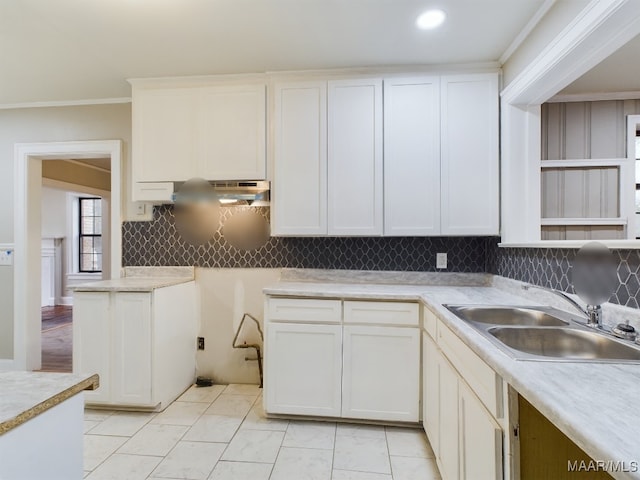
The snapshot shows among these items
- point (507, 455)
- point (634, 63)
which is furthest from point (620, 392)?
point (634, 63)

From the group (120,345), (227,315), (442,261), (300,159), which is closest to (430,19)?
(300,159)

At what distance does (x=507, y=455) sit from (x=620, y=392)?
0.38 m

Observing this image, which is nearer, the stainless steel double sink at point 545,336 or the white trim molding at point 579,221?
the stainless steel double sink at point 545,336

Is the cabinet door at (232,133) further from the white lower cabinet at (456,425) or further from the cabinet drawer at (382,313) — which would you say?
the white lower cabinet at (456,425)

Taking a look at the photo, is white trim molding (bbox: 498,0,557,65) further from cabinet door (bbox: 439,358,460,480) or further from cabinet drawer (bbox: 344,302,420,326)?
cabinet door (bbox: 439,358,460,480)

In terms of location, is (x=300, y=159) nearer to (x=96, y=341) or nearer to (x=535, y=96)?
(x=535, y=96)

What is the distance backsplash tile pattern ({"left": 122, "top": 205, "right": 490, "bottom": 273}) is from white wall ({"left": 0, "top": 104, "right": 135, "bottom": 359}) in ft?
1.01

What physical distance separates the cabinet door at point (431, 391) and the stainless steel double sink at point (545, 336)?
1.09 feet

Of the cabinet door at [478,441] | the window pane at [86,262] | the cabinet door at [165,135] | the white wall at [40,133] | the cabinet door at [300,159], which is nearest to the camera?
the cabinet door at [478,441]

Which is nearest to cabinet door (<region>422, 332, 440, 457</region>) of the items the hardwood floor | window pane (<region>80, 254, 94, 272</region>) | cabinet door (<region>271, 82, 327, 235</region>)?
cabinet door (<region>271, 82, 327, 235</region>)

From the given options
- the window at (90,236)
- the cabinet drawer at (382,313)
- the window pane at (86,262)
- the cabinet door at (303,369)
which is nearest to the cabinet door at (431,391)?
the cabinet drawer at (382,313)

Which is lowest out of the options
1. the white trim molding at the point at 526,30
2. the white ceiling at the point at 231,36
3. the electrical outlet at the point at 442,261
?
the electrical outlet at the point at 442,261

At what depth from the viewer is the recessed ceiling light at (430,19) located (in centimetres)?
188

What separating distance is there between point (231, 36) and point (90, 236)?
7008mm
